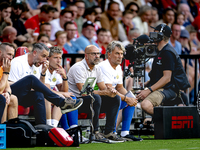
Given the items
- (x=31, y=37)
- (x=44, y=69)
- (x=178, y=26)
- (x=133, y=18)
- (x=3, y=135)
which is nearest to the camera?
(x=3, y=135)

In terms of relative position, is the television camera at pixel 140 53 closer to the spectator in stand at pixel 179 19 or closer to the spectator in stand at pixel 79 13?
the spectator in stand at pixel 79 13

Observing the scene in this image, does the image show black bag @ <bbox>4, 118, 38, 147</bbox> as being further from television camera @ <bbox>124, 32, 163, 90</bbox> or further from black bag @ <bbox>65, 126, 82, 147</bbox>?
television camera @ <bbox>124, 32, 163, 90</bbox>

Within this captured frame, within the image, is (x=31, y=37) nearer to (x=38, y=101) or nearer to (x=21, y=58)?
(x=21, y=58)

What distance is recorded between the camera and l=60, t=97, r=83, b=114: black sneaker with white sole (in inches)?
272

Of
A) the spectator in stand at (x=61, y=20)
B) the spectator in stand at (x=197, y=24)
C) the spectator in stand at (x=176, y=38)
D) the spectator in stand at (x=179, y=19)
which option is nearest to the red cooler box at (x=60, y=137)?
the spectator in stand at (x=61, y=20)

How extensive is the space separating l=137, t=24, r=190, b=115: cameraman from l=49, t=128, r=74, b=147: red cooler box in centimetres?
229

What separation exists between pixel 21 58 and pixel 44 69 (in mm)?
492

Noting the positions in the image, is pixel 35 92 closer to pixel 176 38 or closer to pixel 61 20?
pixel 61 20

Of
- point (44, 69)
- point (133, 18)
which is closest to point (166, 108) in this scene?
point (44, 69)

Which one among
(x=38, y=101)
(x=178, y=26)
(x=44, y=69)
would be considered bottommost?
(x=38, y=101)

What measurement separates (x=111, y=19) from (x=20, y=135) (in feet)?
23.8

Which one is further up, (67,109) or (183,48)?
(183,48)

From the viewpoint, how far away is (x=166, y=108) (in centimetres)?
762

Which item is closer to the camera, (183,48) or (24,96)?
(24,96)
